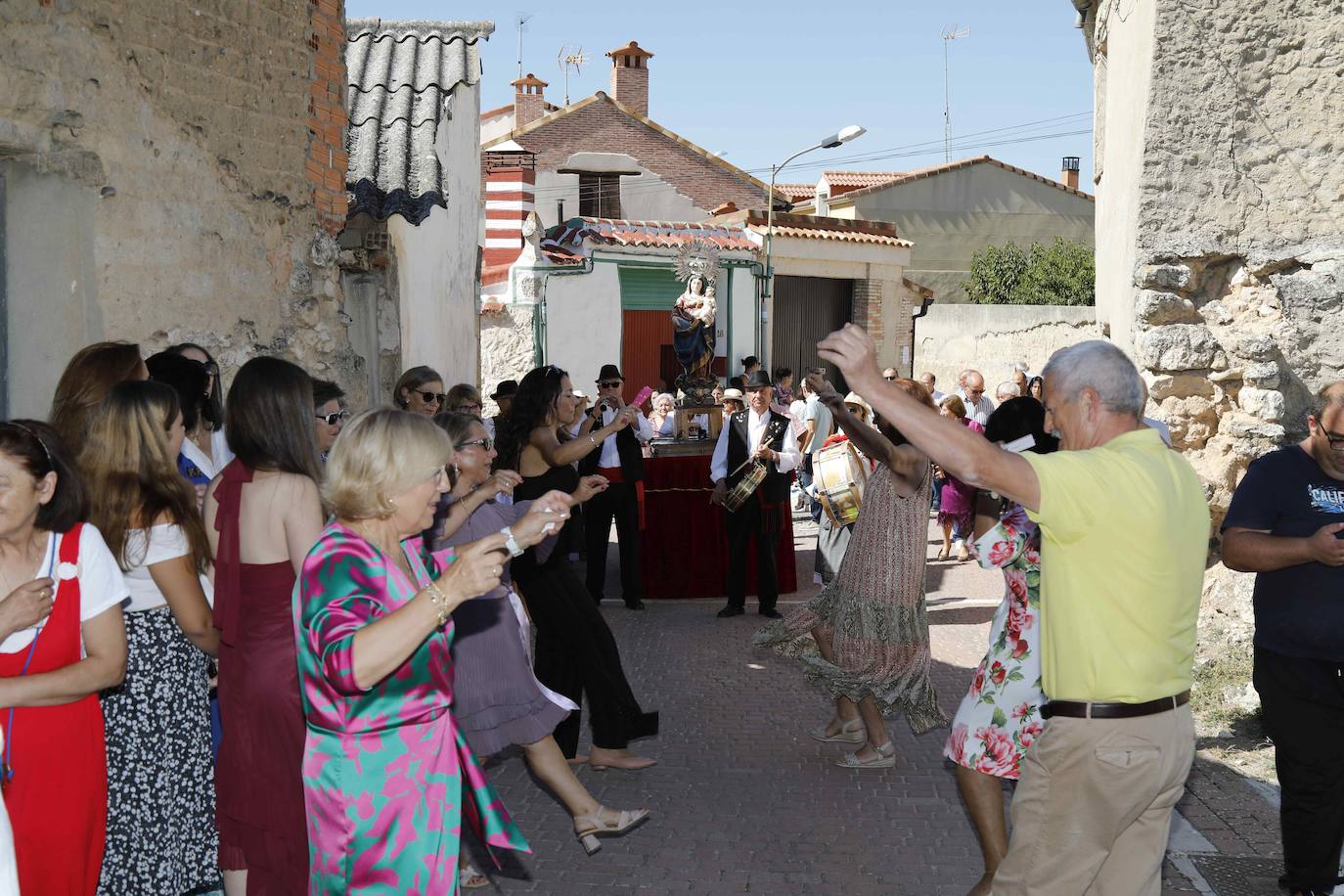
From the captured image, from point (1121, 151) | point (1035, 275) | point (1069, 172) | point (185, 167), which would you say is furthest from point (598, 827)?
point (1069, 172)

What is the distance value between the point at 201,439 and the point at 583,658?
1.99 m

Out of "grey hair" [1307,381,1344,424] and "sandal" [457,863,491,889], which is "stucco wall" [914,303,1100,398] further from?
"sandal" [457,863,491,889]

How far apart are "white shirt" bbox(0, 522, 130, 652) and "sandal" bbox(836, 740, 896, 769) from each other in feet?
12.5

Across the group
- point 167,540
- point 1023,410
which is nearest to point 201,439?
point 167,540

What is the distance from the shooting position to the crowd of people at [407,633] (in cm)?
301

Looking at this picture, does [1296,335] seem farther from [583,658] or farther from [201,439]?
[201,439]

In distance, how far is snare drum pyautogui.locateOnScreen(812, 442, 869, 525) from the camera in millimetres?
7020

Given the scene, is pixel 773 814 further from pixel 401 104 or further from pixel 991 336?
pixel 991 336

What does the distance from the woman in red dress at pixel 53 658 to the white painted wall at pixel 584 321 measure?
1990cm

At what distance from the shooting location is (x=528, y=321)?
22703 millimetres

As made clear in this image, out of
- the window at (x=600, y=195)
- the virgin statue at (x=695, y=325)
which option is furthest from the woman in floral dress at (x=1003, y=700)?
the window at (x=600, y=195)

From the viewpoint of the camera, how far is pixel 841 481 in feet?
23.1

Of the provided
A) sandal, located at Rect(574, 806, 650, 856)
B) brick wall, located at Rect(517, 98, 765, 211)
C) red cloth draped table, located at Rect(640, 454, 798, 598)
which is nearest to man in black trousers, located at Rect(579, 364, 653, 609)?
red cloth draped table, located at Rect(640, 454, 798, 598)

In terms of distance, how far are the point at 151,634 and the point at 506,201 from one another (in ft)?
63.6
